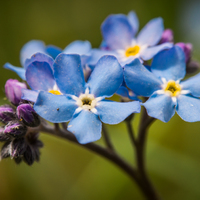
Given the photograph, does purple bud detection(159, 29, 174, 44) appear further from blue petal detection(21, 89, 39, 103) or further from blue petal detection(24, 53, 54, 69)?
blue petal detection(21, 89, 39, 103)

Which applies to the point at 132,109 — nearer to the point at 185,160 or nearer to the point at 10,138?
the point at 10,138

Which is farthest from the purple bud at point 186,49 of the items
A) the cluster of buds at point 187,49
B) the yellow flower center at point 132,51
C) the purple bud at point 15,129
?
the purple bud at point 15,129

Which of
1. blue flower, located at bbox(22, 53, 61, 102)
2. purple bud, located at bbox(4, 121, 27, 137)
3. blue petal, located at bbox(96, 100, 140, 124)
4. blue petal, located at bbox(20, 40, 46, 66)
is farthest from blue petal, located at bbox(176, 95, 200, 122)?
blue petal, located at bbox(20, 40, 46, 66)

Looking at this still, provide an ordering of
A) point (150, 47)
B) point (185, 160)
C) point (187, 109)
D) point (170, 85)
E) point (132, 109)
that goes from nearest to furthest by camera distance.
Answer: point (132, 109)
point (187, 109)
point (170, 85)
point (150, 47)
point (185, 160)

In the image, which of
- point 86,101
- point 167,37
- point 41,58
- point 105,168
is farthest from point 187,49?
point 105,168

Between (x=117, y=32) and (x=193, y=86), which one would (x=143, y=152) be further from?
(x=117, y=32)

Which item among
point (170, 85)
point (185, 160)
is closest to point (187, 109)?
point (170, 85)
